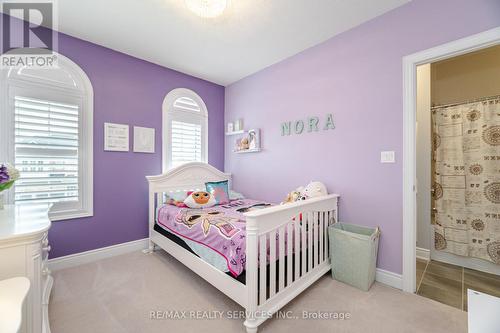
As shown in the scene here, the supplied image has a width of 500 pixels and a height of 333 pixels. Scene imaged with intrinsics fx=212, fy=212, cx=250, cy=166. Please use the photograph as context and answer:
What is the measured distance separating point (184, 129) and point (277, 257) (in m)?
2.50

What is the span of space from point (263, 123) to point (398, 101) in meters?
1.72

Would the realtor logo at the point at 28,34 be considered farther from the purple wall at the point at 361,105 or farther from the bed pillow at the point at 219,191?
the purple wall at the point at 361,105

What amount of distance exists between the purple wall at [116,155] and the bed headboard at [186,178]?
19cm

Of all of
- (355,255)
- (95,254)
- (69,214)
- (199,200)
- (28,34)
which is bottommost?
(95,254)

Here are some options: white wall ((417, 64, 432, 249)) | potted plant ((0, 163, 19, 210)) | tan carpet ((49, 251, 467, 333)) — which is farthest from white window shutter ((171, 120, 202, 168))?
white wall ((417, 64, 432, 249))

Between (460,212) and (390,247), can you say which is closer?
(390,247)

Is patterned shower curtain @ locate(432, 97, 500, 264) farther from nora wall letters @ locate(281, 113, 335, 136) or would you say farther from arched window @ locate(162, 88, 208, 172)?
arched window @ locate(162, 88, 208, 172)

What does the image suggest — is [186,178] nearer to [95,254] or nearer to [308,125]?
[95,254]

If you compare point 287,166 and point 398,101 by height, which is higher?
point 398,101

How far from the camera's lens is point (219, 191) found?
2982 millimetres

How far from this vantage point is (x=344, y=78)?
234 centimetres

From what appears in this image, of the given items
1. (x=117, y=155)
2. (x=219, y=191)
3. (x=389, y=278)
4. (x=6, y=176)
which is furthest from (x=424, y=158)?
(x=6, y=176)

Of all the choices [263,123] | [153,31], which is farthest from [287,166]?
[153,31]

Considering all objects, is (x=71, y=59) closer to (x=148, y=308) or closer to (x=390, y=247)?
(x=148, y=308)
